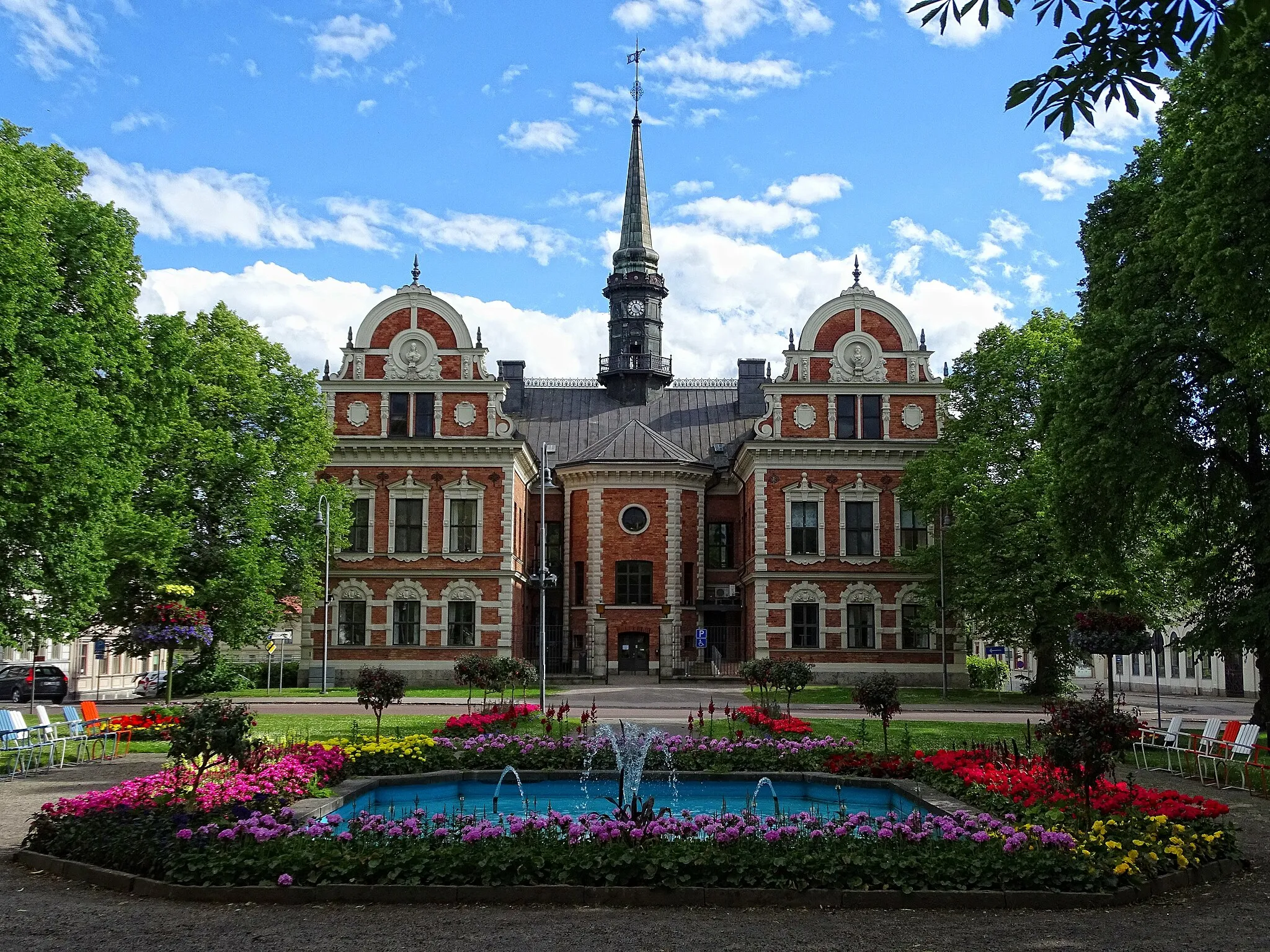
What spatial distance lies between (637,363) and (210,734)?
47034mm

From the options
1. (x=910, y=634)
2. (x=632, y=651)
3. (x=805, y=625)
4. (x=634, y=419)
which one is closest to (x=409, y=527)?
(x=632, y=651)

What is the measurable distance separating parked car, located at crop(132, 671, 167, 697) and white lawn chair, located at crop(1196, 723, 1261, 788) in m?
33.4

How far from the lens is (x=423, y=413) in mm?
46500

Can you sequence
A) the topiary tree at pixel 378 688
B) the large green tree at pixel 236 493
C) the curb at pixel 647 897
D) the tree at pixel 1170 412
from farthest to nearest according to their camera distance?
the large green tree at pixel 236 493 < the tree at pixel 1170 412 < the topiary tree at pixel 378 688 < the curb at pixel 647 897

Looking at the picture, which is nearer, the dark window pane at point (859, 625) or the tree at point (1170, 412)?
the tree at point (1170, 412)

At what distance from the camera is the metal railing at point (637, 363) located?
5897 cm

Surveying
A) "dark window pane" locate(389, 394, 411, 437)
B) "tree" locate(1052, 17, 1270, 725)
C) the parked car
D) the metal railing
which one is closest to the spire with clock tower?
the metal railing

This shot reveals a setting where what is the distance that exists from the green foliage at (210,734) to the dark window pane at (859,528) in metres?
36.1

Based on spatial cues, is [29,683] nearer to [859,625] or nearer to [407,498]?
[407,498]

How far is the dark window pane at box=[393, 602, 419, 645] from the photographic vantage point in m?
45.8

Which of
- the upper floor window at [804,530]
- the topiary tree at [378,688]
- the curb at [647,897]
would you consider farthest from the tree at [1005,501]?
the curb at [647,897]

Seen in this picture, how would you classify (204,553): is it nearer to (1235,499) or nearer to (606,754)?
(606,754)

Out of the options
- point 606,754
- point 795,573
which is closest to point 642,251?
point 795,573

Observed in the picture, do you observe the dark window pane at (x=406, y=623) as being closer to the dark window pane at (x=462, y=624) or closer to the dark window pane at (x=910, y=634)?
the dark window pane at (x=462, y=624)
